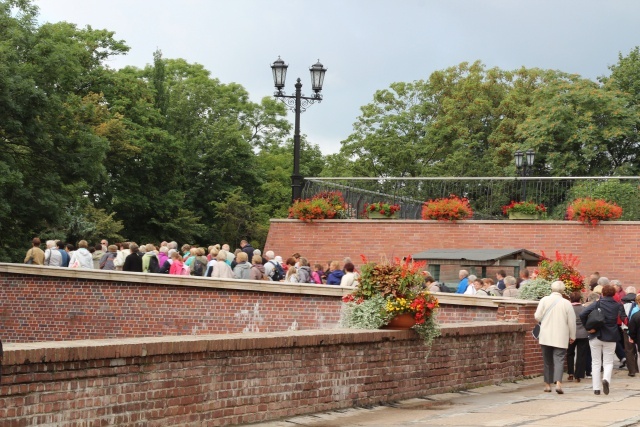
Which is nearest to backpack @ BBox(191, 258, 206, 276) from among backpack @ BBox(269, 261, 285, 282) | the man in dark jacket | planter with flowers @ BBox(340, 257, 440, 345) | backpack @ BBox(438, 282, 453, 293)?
the man in dark jacket

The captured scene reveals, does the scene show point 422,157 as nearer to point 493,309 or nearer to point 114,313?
point 114,313

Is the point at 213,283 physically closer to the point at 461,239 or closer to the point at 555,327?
the point at 461,239

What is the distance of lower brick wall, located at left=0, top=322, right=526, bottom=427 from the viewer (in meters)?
9.50

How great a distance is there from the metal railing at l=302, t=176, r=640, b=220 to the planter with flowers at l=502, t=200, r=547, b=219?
69 centimetres

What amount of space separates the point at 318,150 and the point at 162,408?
74.5 metres

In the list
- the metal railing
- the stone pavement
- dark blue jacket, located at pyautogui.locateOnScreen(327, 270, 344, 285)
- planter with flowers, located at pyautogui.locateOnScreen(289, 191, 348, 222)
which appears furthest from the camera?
planter with flowers, located at pyautogui.locateOnScreen(289, 191, 348, 222)

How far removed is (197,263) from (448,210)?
820cm

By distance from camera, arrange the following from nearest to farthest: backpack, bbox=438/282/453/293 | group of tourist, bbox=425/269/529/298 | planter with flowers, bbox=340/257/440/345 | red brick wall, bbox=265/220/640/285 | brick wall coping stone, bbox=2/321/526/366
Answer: brick wall coping stone, bbox=2/321/526/366 → planter with flowers, bbox=340/257/440/345 → group of tourist, bbox=425/269/529/298 → backpack, bbox=438/282/453/293 → red brick wall, bbox=265/220/640/285

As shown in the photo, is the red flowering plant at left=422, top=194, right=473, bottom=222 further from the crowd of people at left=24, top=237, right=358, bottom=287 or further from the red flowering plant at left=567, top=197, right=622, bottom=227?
the crowd of people at left=24, top=237, right=358, bottom=287

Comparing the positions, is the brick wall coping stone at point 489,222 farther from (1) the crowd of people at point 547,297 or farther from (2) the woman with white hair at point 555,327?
(2) the woman with white hair at point 555,327

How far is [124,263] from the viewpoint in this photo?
2586 centimetres

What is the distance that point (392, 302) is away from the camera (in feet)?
48.9

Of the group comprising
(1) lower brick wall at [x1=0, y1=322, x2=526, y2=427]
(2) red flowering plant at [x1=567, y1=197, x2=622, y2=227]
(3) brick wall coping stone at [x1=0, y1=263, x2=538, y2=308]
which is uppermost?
(2) red flowering plant at [x1=567, y1=197, x2=622, y2=227]

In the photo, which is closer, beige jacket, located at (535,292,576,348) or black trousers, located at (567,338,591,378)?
beige jacket, located at (535,292,576,348)
